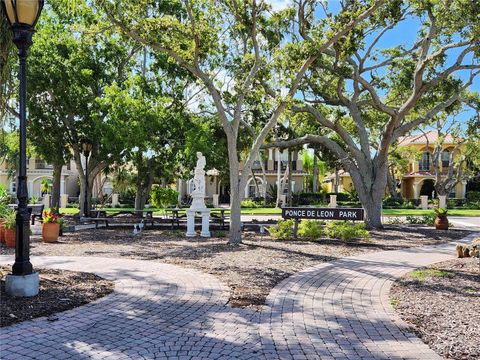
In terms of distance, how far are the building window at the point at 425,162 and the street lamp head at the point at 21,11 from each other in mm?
51708

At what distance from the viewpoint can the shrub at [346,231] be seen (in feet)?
42.8

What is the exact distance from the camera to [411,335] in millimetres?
4969

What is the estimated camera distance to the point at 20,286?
19.6 ft

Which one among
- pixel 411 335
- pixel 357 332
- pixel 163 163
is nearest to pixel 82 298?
pixel 357 332

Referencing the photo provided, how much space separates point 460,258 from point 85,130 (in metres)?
16.5

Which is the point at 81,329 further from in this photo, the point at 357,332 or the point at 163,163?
the point at 163,163

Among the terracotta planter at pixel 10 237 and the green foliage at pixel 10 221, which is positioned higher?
the green foliage at pixel 10 221

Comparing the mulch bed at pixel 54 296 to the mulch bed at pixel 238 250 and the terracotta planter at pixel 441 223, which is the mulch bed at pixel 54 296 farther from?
the terracotta planter at pixel 441 223

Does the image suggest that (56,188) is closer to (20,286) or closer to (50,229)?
(50,229)

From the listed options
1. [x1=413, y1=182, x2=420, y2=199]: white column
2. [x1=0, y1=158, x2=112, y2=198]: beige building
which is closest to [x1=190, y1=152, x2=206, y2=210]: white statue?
A: [x1=0, y1=158, x2=112, y2=198]: beige building

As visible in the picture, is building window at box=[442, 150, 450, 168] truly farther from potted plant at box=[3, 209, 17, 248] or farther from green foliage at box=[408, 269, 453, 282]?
potted plant at box=[3, 209, 17, 248]

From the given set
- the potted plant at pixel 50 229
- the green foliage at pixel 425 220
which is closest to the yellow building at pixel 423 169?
the green foliage at pixel 425 220

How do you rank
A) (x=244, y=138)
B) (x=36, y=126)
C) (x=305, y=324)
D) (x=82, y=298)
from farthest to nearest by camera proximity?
(x=244, y=138)
(x=36, y=126)
(x=82, y=298)
(x=305, y=324)

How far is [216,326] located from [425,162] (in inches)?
2058
